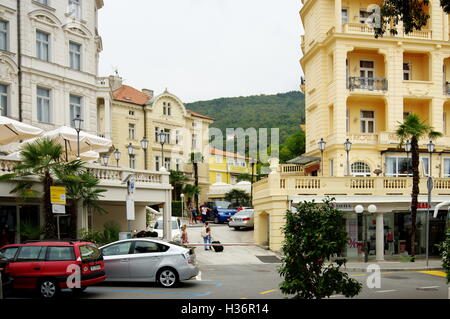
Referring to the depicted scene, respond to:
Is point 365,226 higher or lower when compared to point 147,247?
lower

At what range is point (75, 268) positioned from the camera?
14.1 m

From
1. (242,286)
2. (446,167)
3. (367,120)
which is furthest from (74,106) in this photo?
(446,167)

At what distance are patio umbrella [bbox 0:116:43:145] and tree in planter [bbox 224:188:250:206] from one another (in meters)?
40.2

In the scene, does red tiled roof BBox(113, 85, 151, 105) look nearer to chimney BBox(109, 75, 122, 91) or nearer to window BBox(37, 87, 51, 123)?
chimney BBox(109, 75, 122, 91)

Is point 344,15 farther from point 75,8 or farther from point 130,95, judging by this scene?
point 130,95

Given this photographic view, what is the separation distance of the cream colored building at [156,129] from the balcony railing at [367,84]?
26930 mm

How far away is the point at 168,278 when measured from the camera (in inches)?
651

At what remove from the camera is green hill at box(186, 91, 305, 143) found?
8244cm

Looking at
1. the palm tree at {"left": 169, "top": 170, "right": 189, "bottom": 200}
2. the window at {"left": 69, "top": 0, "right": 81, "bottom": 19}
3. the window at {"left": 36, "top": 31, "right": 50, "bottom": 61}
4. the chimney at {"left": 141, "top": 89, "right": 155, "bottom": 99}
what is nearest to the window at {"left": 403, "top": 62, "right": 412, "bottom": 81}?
the window at {"left": 69, "top": 0, "right": 81, "bottom": 19}

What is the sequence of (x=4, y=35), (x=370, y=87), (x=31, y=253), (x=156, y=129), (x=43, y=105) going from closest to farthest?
(x=31, y=253), (x=4, y=35), (x=43, y=105), (x=370, y=87), (x=156, y=129)

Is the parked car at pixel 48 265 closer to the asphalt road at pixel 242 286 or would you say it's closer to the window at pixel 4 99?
the asphalt road at pixel 242 286

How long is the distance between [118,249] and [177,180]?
46115mm

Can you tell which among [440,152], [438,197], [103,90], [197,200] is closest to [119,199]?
[438,197]

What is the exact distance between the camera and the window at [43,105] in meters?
33.5
